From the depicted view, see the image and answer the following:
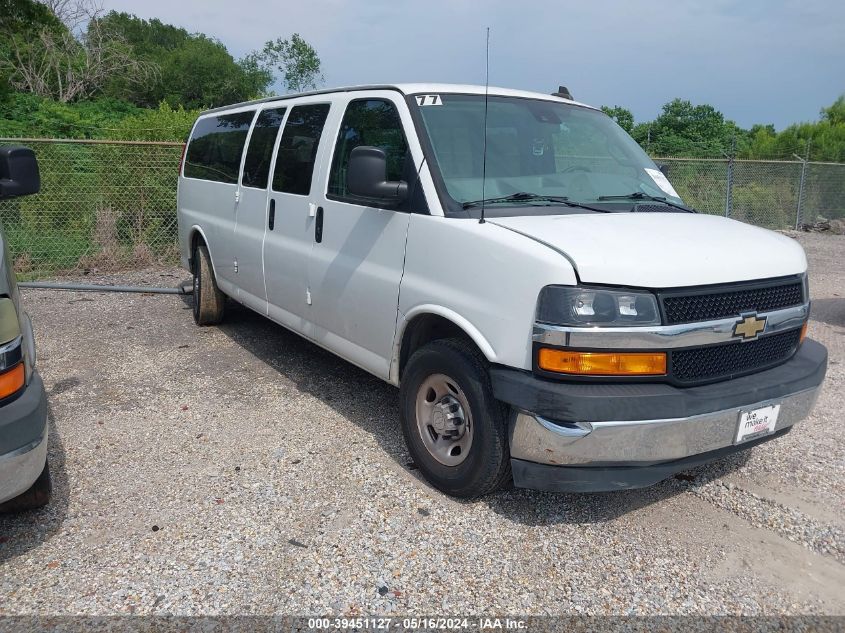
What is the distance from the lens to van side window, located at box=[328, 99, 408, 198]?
3861 mm

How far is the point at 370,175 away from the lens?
3.54 metres

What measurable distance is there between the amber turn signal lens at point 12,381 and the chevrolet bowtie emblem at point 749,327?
3088 mm

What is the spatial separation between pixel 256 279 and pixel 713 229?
3411 mm

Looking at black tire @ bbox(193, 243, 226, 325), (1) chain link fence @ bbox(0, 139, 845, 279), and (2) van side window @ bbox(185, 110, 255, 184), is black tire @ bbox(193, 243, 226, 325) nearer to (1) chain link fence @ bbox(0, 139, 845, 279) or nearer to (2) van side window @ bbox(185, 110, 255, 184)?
(2) van side window @ bbox(185, 110, 255, 184)

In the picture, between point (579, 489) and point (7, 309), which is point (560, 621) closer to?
point (579, 489)

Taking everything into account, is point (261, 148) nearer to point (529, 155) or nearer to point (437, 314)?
point (529, 155)

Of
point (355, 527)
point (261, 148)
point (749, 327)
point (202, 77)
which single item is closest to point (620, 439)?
point (749, 327)

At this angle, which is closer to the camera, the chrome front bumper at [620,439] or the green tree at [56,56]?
the chrome front bumper at [620,439]

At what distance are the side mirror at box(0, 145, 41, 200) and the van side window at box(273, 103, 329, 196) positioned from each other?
170 centimetres

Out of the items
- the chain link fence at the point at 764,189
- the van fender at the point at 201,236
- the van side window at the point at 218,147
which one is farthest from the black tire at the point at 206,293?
the chain link fence at the point at 764,189

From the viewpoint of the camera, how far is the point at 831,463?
413 centimetres

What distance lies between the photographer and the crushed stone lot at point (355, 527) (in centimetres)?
284

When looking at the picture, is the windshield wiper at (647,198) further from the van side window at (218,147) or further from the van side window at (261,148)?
the van side window at (218,147)

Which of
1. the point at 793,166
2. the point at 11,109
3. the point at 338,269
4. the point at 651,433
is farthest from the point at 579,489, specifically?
the point at 11,109
